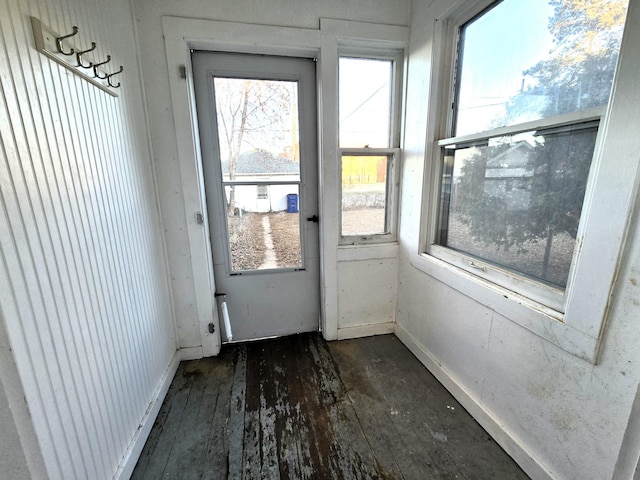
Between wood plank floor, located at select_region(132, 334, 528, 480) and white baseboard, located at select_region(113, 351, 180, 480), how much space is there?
1.5 inches

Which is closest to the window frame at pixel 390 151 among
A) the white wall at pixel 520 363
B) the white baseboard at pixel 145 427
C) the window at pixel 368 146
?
the window at pixel 368 146

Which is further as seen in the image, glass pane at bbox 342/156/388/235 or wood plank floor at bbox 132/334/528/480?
glass pane at bbox 342/156/388/235

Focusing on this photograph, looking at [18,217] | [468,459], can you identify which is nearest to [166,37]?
[18,217]

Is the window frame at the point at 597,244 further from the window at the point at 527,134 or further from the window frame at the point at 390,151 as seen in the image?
the window frame at the point at 390,151

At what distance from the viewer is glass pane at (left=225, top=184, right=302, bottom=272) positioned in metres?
2.07

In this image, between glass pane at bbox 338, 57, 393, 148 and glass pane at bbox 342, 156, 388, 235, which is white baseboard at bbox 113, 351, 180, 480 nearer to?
glass pane at bbox 342, 156, 388, 235

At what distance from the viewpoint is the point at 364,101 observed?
207cm

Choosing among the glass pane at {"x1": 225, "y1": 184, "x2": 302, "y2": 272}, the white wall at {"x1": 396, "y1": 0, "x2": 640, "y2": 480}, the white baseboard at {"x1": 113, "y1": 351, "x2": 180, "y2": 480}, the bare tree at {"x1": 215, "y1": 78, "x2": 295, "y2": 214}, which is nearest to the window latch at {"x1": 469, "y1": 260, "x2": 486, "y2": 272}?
the white wall at {"x1": 396, "y1": 0, "x2": 640, "y2": 480}

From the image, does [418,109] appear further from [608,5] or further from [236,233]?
[236,233]

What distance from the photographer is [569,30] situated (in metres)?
1.08

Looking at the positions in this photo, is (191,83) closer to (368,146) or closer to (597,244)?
(368,146)

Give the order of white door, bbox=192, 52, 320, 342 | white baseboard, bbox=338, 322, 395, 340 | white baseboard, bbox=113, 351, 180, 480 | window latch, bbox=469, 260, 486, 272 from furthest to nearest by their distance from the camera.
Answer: white baseboard, bbox=338, 322, 395, 340, white door, bbox=192, 52, 320, 342, window latch, bbox=469, 260, 486, 272, white baseboard, bbox=113, 351, 180, 480

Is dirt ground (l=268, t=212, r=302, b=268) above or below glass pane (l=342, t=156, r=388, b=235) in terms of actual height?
below

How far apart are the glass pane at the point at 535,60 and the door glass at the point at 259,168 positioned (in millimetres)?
1146
